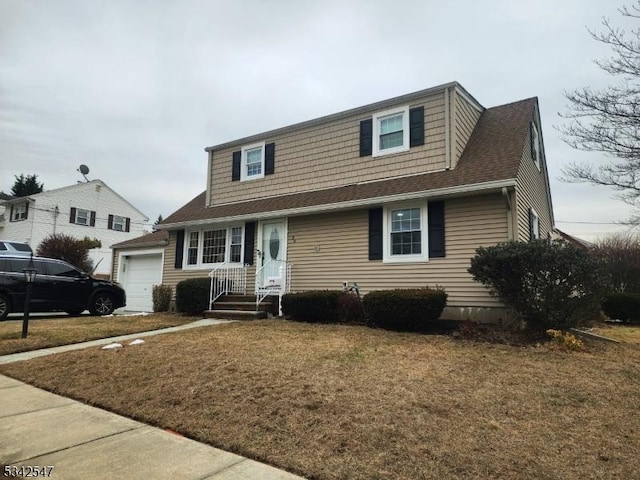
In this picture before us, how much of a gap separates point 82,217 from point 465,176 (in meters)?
28.8

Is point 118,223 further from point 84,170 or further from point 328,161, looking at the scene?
point 328,161

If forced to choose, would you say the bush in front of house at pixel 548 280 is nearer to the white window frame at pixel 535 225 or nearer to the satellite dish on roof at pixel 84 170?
the white window frame at pixel 535 225

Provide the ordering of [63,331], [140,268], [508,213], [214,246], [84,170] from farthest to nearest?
1. [84,170]
2. [140,268]
3. [214,246]
4. [63,331]
5. [508,213]

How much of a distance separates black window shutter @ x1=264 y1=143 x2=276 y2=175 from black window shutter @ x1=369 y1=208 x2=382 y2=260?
14.5 ft

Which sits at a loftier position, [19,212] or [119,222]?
[19,212]

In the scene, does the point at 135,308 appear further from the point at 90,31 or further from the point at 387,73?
the point at 387,73

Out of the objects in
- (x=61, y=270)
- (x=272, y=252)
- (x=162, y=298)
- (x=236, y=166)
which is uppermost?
(x=236, y=166)

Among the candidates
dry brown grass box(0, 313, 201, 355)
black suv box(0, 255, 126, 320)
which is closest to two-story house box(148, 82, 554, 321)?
black suv box(0, 255, 126, 320)

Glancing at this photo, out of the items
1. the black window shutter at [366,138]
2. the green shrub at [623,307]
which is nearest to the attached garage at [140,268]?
the black window shutter at [366,138]

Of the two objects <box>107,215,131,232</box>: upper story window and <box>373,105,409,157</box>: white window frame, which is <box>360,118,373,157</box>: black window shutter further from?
<box>107,215,131,232</box>: upper story window

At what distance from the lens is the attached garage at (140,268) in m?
16.0

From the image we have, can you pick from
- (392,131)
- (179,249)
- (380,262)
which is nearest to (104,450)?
(380,262)

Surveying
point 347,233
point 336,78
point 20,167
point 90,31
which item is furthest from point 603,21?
point 20,167

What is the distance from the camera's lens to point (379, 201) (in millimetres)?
10258
